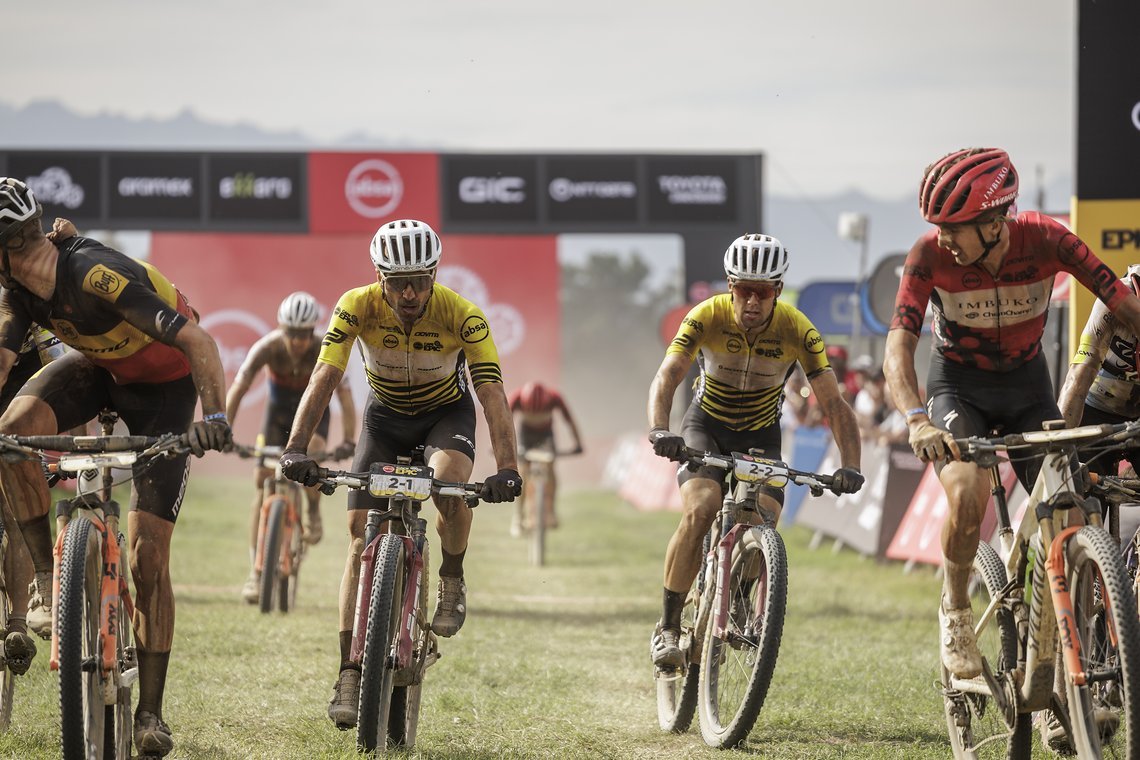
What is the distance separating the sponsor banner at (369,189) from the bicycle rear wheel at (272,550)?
1683cm

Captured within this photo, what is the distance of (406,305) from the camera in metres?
7.41

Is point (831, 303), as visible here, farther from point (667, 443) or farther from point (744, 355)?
point (667, 443)

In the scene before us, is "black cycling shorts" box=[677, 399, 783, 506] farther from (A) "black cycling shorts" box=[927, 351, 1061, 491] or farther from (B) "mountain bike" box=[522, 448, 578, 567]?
(B) "mountain bike" box=[522, 448, 578, 567]

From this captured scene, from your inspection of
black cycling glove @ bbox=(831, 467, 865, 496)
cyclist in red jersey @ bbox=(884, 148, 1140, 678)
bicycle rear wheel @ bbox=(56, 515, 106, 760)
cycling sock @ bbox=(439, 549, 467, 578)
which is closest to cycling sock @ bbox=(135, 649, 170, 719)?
bicycle rear wheel @ bbox=(56, 515, 106, 760)

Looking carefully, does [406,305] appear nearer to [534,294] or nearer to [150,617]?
[150,617]

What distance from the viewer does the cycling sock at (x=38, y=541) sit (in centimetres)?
707

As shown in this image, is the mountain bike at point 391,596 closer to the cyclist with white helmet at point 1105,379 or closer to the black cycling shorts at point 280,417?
the cyclist with white helmet at point 1105,379

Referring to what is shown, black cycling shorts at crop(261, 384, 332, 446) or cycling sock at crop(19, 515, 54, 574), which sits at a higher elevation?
black cycling shorts at crop(261, 384, 332, 446)

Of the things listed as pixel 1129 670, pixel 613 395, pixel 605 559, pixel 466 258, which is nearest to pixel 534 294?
pixel 466 258

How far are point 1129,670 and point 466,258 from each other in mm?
31377

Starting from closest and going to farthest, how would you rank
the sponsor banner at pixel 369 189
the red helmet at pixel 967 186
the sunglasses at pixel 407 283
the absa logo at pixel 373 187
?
the red helmet at pixel 967 186, the sunglasses at pixel 407 283, the sponsor banner at pixel 369 189, the absa logo at pixel 373 187

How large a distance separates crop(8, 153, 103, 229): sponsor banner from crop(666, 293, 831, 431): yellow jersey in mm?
21740

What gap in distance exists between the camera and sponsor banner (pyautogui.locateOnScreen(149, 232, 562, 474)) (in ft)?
119

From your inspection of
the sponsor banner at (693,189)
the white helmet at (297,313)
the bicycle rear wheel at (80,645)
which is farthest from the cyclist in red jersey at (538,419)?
the bicycle rear wheel at (80,645)
